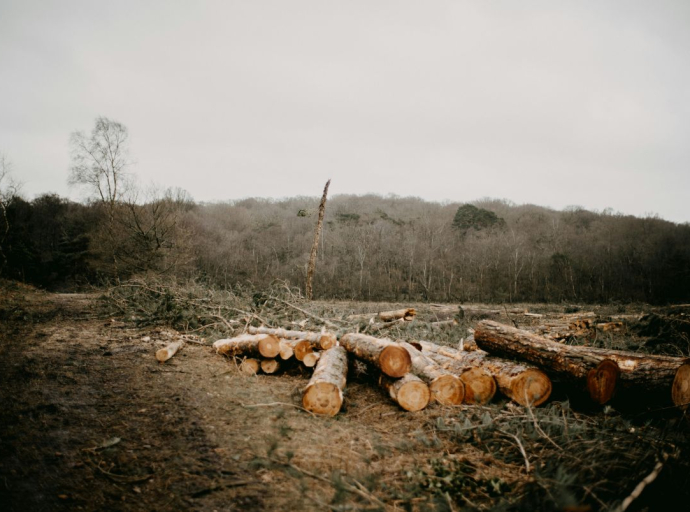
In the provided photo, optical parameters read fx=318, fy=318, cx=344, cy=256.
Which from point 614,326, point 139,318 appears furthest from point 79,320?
point 614,326

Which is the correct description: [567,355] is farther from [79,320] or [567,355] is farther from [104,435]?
[79,320]

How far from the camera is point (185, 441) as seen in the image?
2816mm

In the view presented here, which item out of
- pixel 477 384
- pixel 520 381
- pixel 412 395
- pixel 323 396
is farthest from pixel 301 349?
pixel 520 381

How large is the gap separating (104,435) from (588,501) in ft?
12.3

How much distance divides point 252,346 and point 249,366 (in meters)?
0.31

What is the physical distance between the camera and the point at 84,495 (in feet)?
6.98

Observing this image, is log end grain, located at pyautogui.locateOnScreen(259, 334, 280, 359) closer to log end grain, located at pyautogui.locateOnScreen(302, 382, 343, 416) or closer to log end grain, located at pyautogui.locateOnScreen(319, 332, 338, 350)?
log end grain, located at pyautogui.locateOnScreen(319, 332, 338, 350)

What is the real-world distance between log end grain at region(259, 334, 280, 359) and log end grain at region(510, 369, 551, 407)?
327 cm

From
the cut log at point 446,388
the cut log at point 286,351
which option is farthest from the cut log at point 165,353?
the cut log at point 446,388

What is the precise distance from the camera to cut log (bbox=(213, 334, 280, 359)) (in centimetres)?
490

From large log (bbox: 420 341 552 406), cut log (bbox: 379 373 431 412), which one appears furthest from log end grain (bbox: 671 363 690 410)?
cut log (bbox: 379 373 431 412)

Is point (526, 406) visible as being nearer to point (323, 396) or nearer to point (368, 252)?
point (323, 396)

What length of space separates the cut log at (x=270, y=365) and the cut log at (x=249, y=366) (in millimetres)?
104

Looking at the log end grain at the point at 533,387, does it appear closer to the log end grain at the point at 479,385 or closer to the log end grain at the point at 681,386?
the log end grain at the point at 479,385
